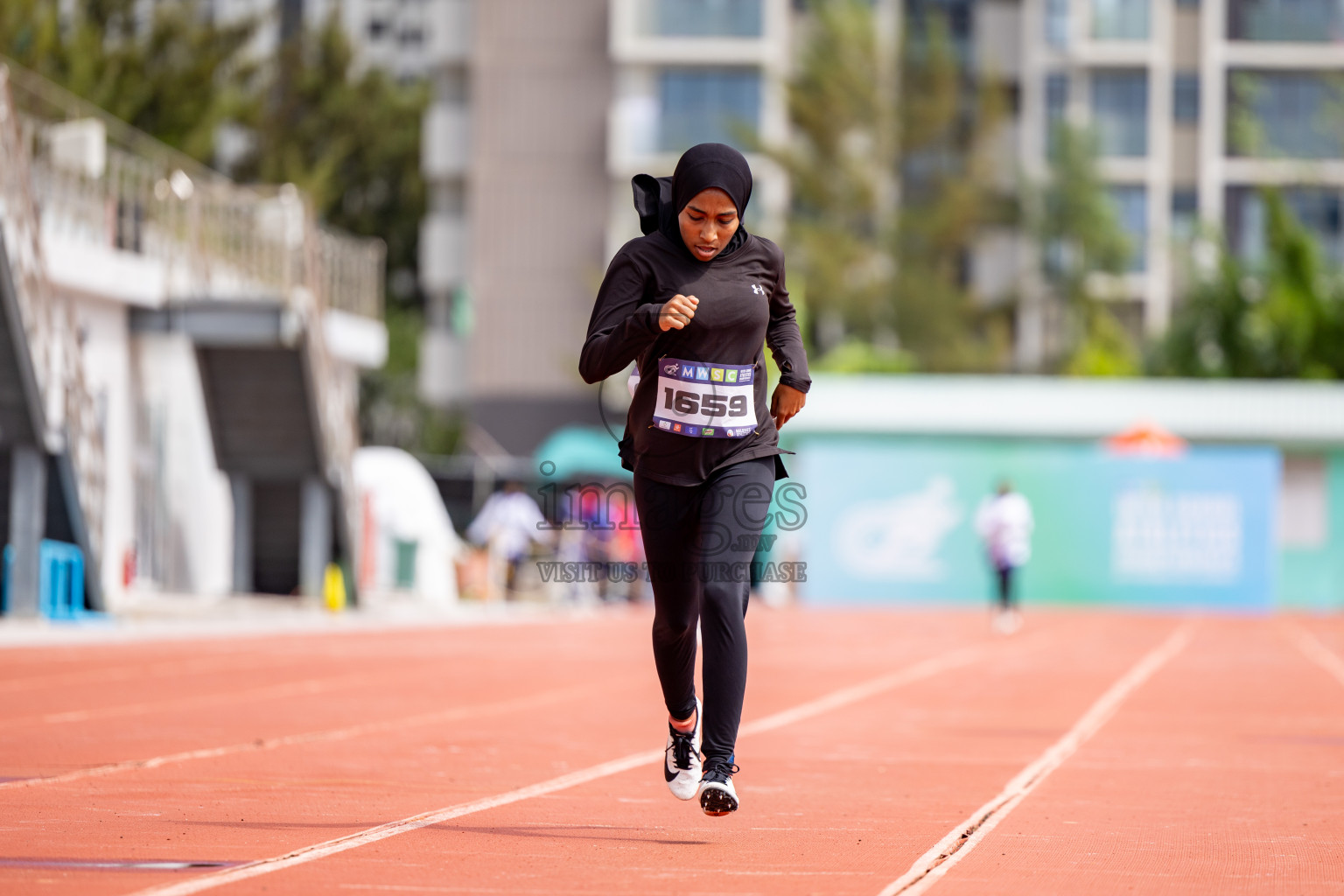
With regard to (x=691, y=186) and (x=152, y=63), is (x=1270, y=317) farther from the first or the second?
(x=691, y=186)

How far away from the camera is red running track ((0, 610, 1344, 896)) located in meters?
5.97

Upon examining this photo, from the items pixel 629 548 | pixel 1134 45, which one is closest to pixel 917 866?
pixel 629 548

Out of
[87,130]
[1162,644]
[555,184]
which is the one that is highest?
[555,184]

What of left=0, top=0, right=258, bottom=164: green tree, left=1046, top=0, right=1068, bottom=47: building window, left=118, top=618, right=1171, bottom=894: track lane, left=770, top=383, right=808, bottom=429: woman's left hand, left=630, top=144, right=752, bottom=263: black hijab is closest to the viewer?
left=118, top=618, right=1171, bottom=894: track lane

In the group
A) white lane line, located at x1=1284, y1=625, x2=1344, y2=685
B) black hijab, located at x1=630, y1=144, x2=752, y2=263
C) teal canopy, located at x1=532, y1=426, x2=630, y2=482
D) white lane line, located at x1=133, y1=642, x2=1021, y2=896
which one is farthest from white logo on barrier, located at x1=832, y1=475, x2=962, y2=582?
black hijab, located at x1=630, y1=144, x2=752, y2=263

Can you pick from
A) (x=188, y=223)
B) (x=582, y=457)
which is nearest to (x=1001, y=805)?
(x=188, y=223)

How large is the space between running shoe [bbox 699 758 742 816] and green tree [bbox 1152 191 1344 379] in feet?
154

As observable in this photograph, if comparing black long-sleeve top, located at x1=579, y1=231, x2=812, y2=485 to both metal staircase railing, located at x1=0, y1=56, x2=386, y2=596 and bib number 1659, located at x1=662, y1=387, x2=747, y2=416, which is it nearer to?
bib number 1659, located at x1=662, y1=387, x2=747, y2=416

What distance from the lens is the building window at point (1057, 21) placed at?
6081 cm

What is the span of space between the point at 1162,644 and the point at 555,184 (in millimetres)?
39579

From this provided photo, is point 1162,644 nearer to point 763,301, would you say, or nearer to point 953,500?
point 953,500

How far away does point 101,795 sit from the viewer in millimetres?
7555

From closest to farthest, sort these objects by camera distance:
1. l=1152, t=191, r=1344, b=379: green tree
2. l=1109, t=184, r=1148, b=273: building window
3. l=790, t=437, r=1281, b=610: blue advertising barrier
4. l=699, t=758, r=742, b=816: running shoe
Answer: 1. l=699, t=758, r=742, b=816: running shoe
2. l=790, t=437, r=1281, b=610: blue advertising barrier
3. l=1152, t=191, r=1344, b=379: green tree
4. l=1109, t=184, r=1148, b=273: building window

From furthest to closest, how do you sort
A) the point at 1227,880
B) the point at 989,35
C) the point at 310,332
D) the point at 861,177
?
the point at 989,35, the point at 861,177, the point at 310,332, the point at 1227,880
